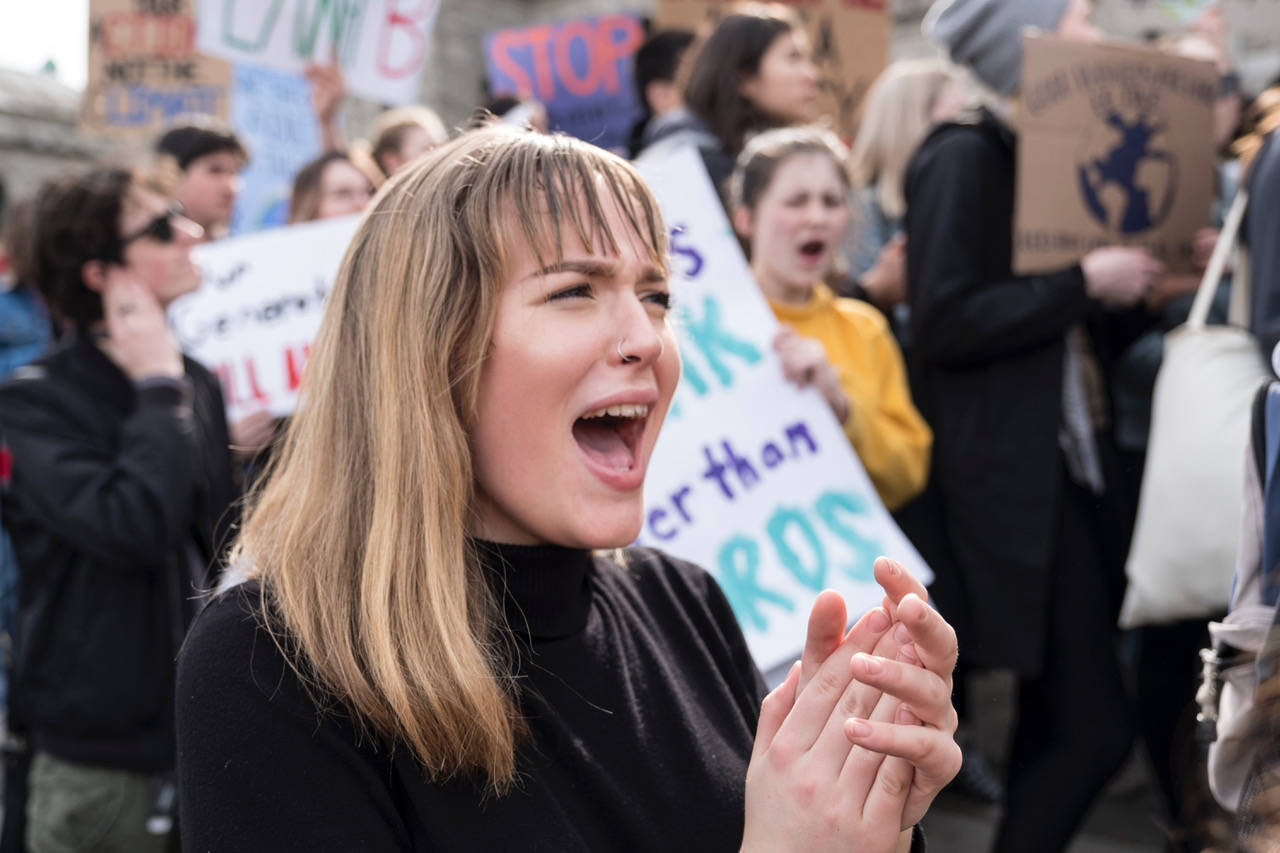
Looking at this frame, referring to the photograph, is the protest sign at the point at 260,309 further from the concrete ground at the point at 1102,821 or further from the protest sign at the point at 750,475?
the concrete ground at the point at 1102,821

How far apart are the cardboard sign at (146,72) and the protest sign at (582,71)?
1.44 m

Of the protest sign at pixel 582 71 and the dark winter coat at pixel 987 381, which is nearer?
the dark winter coat at pixel 987 381

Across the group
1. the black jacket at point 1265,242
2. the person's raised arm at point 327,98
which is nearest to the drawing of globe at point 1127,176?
the black jacket at point 1265,242

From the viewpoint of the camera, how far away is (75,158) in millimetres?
10859

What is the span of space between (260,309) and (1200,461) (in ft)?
8.73

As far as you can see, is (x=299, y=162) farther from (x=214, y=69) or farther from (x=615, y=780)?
(x=615, y=780)

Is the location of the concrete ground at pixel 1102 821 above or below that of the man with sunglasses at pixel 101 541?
below

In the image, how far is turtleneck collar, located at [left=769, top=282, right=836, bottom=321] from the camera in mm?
3320

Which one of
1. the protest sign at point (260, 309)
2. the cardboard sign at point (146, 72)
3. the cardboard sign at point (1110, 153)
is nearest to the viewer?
the cardboard sign at point (1110, 153)

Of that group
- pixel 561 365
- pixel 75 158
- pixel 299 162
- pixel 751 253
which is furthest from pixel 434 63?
pixel 561 365

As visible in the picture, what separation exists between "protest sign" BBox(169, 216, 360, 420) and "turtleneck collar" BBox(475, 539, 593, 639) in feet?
7.52

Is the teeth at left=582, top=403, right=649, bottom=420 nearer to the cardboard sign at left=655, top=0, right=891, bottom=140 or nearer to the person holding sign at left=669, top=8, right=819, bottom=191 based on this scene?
the person holding sign at left=669, top=8, right=819, bottom=191

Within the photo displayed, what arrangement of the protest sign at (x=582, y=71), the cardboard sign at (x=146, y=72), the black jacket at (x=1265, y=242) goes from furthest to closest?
the protest sign at (x=582, y=71) → the cardboard sign at (x=146, y=72) → the black jacket at (x=1265, y=242)

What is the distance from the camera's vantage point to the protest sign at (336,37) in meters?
4.69
